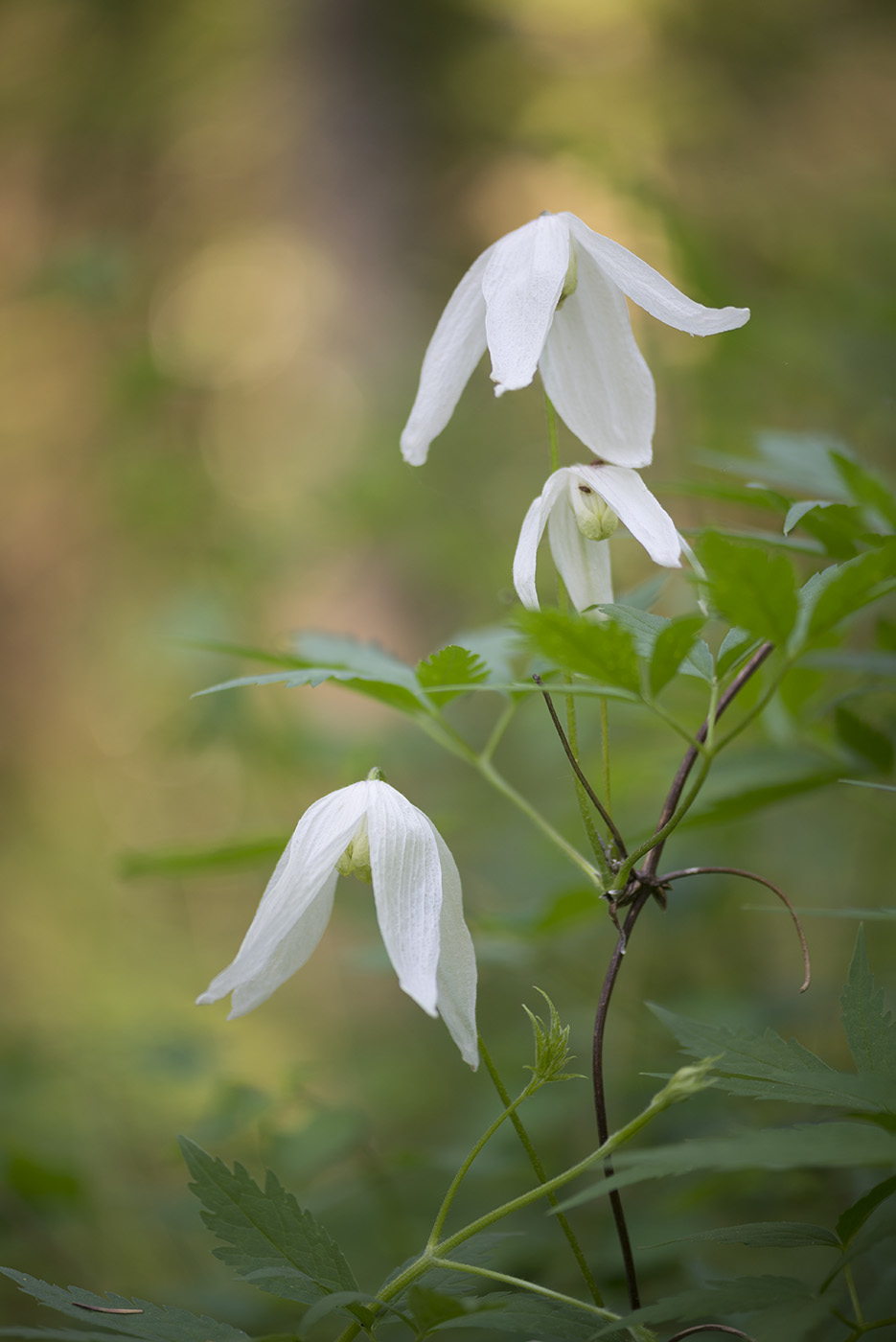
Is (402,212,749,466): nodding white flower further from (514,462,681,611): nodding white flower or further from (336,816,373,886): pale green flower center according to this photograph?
(336,816,373,886): pale green flower center

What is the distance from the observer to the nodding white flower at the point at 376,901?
1.55 ft

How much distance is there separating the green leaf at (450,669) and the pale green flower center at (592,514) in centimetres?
10

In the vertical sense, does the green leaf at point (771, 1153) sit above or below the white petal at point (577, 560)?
below

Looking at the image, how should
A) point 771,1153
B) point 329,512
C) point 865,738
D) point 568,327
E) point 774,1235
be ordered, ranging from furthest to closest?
point 329,512
point 865,738
point 568,327
point 774,1235
point 771,1153

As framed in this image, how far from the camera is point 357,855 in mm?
508

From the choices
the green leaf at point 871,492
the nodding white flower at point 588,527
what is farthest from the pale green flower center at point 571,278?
the green leaf at point 871,492

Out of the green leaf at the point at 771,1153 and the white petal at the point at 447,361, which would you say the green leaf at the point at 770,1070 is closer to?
the green leaf at the point at 771,1153

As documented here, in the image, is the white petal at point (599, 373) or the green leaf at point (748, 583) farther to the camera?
the white petal at point (599, 373)

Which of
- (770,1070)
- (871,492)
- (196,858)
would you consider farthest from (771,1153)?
(196,858)

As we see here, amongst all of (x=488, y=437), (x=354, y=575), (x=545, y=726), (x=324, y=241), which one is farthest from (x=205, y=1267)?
(x=324, y=241)

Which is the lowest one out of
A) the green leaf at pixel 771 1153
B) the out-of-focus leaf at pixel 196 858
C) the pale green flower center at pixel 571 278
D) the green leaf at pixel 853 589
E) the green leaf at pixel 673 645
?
the out-of-focus leaf at pixel 196 858

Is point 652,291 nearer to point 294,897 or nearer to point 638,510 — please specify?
point 638,510

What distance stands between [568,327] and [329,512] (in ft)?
6.13

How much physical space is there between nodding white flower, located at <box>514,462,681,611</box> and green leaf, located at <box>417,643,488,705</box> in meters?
0.05
